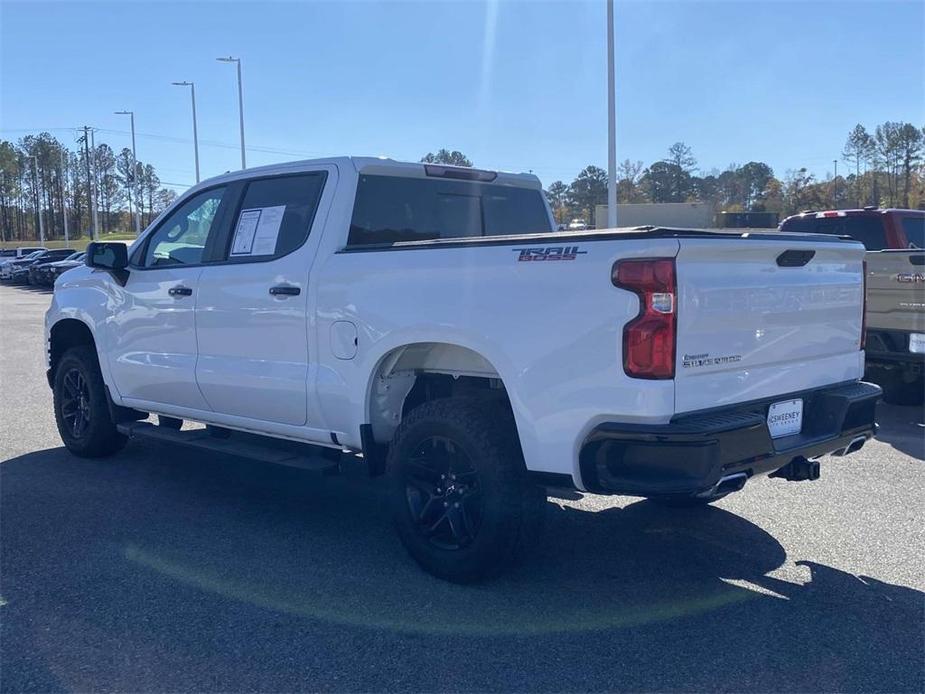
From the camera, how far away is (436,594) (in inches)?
171

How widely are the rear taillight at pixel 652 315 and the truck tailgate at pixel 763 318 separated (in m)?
0.05

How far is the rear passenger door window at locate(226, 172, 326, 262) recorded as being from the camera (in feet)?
17.5

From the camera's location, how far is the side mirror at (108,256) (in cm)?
629

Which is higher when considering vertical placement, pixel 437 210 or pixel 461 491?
pixel 437 210

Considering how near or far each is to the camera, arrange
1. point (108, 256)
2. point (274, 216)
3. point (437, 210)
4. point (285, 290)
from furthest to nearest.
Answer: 1. point (108, 256)
2. point (437, 210)
3. point (274, 216)
4. point (285, 290)

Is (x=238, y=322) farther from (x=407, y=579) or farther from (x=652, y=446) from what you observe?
(x=652, y=446)

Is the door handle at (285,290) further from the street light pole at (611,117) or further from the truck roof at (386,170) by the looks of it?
the street light pole at (611,117)

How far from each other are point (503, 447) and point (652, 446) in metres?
0.80

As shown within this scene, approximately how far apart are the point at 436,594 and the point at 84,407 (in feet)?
13.3

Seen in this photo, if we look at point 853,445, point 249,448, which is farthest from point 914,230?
point 249,448

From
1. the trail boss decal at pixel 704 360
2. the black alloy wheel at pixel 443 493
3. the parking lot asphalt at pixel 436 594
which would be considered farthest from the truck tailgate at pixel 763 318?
the black alloy wheel at pixel 443 493

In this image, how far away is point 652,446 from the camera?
3672 mm

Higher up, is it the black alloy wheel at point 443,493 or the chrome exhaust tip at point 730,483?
the chrome exhaust tip at point 730,483

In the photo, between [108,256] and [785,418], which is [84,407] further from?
[785,418]
